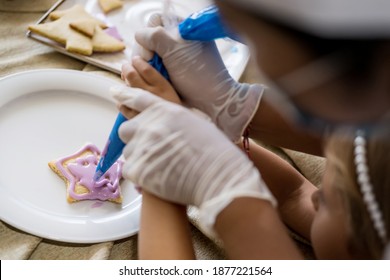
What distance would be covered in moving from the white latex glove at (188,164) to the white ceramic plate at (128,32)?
0.47m

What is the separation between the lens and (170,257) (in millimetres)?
695

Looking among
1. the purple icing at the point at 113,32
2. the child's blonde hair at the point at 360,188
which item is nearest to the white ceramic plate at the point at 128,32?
the purple icing at the point at 113,32

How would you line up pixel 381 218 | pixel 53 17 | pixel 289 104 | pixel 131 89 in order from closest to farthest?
pixel 289 104
pixel 381 218
pixel 131 89
pixel 53 17

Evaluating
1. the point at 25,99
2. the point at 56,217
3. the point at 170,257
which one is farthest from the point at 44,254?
the point at 25,99

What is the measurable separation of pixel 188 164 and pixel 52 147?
384 millimetres

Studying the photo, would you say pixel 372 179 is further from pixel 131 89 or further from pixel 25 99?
pixel 25 99

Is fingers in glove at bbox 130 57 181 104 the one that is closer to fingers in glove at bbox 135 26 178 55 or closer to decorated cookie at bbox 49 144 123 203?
fingers in glove at bbox 135 26 178 55

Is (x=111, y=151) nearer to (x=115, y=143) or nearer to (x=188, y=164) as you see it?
(x=115, y=143)

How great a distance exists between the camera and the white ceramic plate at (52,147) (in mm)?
834

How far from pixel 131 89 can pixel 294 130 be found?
1.06ft

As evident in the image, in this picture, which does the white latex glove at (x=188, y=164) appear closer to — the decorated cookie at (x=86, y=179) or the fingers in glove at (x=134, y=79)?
the fingers in glove at (x=134, y=79)

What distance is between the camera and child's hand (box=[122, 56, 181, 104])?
79cm

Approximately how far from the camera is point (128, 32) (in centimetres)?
123

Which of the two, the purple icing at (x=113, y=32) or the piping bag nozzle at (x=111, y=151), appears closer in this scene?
the piping bag nozzle at (x=111, y=151)
